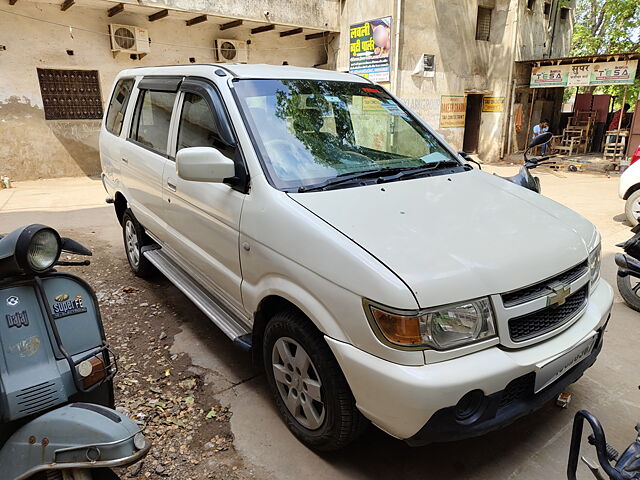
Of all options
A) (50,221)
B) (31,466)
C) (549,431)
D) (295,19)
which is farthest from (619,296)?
(295,19)

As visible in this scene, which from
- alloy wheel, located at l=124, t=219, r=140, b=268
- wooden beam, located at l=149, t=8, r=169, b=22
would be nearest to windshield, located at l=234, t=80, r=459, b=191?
alloy wheel, located at l=124, t=219, r=140, b=268

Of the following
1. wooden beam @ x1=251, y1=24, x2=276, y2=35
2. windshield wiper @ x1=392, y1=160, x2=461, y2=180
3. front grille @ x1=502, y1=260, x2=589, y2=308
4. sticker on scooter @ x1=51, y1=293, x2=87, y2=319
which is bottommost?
front grille @ x1=502, y1=260, x2=589, y2=308

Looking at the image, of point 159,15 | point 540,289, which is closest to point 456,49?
point 159,15

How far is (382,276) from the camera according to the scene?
1.83 m

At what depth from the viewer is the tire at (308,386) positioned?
2.11 metres

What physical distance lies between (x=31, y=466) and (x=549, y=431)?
252 cm

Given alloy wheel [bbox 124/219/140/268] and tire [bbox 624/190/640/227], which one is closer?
alloy wheel [bbox 124/219/140/268]

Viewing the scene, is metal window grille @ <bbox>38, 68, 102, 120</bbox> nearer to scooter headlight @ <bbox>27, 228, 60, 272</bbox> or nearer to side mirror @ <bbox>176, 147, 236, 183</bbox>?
side mirror @ <bbox>176, 147, 236, 183</bbox>

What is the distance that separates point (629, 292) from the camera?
412 cm

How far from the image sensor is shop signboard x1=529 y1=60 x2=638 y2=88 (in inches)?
500

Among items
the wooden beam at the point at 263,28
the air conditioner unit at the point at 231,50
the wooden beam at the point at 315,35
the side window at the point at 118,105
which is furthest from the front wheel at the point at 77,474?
the wooden beam at the point at 315,35

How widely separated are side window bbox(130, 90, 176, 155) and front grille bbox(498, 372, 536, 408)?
9.55 ft

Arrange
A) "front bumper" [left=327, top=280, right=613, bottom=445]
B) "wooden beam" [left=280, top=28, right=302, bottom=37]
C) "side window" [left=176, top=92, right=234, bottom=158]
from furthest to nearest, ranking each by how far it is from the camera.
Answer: "wooden beam" [left=280, top=28, right=302, bottom=37]
"side window" [left=176, top=92, right=234, bottom=158]
"front bumper" [left=327, top=280, right=613, bottom=445]

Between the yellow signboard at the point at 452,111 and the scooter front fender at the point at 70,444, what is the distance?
14.4 m
